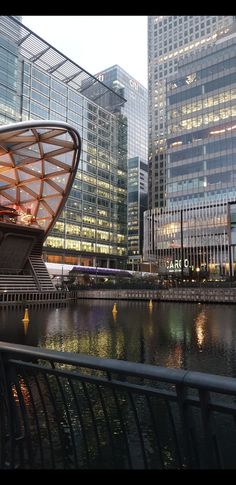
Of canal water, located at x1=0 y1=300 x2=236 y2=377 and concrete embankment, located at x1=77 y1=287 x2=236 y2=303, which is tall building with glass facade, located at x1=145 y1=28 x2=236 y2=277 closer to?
concrete embankment, located at x1=77 y1=287 x2=236 y2=303

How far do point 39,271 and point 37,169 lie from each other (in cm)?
1566

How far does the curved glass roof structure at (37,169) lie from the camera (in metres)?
49.6

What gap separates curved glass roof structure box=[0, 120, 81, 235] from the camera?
49.6 metres

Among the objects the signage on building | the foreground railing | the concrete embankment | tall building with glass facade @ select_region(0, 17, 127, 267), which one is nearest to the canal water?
the foreground railing

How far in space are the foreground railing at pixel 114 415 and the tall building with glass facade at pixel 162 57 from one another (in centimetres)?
16585

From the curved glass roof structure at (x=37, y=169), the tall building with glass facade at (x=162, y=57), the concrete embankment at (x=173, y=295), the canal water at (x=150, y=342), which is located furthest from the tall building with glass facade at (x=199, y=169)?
the canal water at (x=150, y=342)

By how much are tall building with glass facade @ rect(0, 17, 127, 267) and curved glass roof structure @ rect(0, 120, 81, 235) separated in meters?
45.5

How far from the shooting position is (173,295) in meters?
62.8

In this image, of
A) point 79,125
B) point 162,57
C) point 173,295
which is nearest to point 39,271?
point 173,295

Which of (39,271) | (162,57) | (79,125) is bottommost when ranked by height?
(39,271)

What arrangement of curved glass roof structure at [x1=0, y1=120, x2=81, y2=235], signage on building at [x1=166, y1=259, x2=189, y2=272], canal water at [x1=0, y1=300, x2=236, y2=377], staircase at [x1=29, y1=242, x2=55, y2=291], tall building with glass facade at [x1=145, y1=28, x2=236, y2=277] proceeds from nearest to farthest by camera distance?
canal water at [x1=0, y1=300, x2=236, y2=377], curved glass roof structure at [x1=0, y1=120, x2=81, y2=235], staircase at [x1=29, y1=242, x2=55, y2=291], tall building with glass facade at [x1=145, y1=28, x2=236, y2=277], signage on building at [x1=166, y1=259, x2=189, y2=272]

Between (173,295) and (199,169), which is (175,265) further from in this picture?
(173,295)

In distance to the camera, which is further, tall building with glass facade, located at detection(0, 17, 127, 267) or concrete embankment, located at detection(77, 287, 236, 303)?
tall building with glass facade, located at detection(0, 17, 127, 267)
